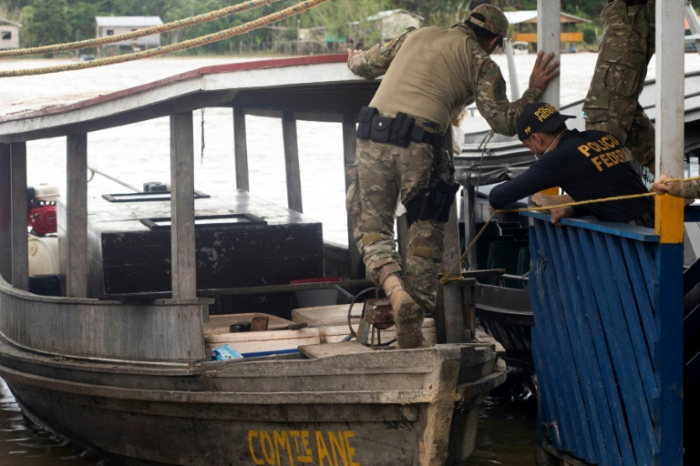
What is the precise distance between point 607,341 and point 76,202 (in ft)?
11.3

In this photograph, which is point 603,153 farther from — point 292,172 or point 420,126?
point 292,172

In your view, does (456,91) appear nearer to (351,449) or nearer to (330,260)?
(351,449)

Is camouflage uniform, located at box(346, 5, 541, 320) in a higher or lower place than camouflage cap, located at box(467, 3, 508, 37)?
lower

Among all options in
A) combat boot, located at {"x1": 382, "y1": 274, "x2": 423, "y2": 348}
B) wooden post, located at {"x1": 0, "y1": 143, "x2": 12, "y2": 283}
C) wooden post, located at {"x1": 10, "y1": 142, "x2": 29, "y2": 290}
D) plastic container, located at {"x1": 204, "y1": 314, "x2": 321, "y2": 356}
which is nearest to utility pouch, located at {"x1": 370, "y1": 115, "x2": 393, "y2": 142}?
combat boot, located at {"x1": 382, "y1": 274, "x2": 423, "y2": 348}

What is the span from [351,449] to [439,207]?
1.39 m

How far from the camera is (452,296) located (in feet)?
21.6

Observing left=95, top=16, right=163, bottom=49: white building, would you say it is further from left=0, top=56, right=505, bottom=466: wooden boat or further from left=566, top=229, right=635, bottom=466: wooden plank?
left=566, top=229, right=635, bottom=466: wooden plank

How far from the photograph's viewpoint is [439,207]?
6.13 metres

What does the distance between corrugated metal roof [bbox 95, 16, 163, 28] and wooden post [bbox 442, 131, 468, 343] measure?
52.8 m

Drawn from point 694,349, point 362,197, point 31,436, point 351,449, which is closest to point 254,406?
point 351,449

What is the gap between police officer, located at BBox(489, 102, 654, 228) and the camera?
18.1 feet

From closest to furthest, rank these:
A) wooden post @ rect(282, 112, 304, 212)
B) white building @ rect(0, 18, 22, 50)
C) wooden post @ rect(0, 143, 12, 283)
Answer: wooden post @ rect(0, 143, 12, 283), wooden post @ rect(282, 112, 304, 212), white building @ rect(0, 18, 22, 50)

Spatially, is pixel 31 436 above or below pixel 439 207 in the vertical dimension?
below

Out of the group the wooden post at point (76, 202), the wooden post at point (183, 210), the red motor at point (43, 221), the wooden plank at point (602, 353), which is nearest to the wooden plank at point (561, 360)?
the wooden plank at point (602, 353)
